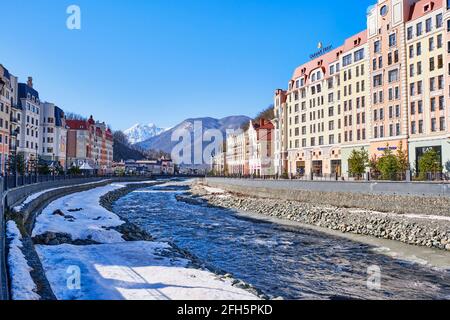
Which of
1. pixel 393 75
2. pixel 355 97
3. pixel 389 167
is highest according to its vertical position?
pixel 393 75

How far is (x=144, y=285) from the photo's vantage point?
1138cm

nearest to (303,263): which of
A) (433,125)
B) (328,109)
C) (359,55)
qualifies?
(433,125)

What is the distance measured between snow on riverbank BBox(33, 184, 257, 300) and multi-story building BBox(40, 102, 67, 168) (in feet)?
299

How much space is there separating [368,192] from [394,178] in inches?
243

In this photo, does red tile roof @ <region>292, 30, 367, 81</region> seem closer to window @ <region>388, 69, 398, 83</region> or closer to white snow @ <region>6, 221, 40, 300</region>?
window @ <region>388, 69, 398, 83</region>

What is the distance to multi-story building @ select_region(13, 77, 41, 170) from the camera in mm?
82250

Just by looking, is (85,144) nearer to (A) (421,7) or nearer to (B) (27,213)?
(A) (421,7)

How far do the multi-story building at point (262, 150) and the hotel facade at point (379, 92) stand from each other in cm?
1721

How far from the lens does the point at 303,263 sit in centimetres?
1780

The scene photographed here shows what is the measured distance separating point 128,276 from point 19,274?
11.2 ft
